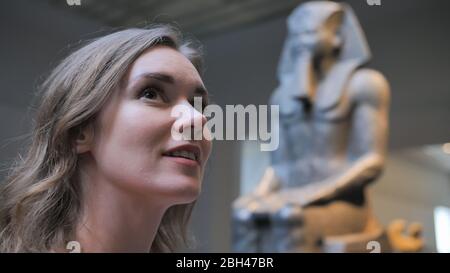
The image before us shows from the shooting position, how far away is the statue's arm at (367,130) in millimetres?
2916

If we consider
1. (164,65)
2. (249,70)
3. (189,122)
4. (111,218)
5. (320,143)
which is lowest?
(111,218)

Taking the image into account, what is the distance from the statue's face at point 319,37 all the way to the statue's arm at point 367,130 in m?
0.24

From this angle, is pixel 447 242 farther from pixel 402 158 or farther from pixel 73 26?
pixel 73 26

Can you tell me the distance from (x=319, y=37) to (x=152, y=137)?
2350mm

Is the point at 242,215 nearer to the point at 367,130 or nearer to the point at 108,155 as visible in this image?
the point at 367,130

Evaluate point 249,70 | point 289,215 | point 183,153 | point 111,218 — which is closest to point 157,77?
point 183,153

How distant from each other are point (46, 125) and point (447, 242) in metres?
2.30

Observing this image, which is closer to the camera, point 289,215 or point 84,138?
point 84,138

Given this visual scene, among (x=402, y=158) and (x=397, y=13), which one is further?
(x=402, y=158)

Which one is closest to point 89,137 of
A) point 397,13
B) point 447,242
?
point 397,13

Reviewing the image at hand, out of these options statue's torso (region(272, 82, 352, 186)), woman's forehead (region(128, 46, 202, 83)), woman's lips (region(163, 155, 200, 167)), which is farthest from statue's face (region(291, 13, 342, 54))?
woman's lips (region(163, 155, 200, 167))

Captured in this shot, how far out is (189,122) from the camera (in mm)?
922

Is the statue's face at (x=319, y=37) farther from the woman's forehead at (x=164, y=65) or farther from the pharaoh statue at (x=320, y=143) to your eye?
the woman's forehead at (x=164, y=65)

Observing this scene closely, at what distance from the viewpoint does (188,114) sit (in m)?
0.93
